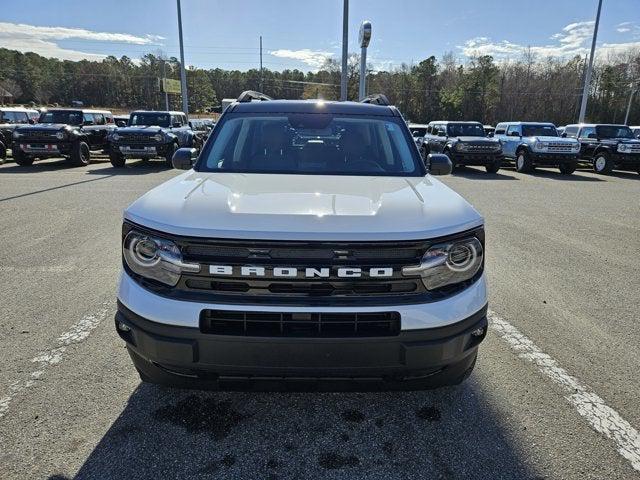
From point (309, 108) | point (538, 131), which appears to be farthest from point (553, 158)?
point (309, 108)

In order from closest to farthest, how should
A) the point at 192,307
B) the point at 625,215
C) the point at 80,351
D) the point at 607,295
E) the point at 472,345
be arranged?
the point at 192,307 → the point at 472,345 → the point at 80,351 → the point at 607,295 → the point at 625,215

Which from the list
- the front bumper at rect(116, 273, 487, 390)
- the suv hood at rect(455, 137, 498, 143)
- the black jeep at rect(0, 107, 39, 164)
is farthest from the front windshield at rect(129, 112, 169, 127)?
the front bumper at rect(116, 273, 487, 390)

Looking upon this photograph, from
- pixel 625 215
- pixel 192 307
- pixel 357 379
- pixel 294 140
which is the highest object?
pixel 294 140

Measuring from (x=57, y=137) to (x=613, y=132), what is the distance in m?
20.3

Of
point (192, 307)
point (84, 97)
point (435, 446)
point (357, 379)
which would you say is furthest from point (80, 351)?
point (84, 97)

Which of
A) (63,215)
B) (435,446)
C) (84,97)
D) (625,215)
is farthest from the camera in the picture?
(84,97)

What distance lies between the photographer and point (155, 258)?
210cm

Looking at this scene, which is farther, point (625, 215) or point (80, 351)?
point (625, 215)

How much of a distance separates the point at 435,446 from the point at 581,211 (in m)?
8.70

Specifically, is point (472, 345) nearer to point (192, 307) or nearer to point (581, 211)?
point (192, 307)

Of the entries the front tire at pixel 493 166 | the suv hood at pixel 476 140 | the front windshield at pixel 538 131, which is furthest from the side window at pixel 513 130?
the front tire at pixel 493 166

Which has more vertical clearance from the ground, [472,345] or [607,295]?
[472,345]

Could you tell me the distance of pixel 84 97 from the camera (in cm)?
10750

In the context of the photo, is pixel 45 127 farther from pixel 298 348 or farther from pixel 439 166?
pixel 298 348
